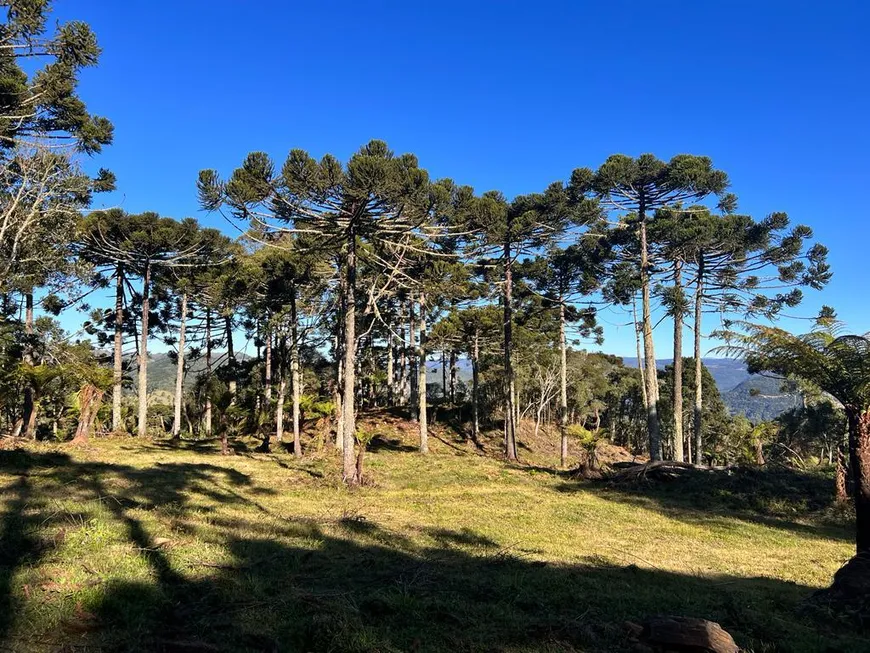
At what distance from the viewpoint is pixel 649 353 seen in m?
20.8

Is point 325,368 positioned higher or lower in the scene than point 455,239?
lower

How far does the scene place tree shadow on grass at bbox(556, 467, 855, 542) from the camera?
13.1m

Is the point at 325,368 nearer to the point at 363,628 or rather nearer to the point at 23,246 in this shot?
the point at 23,246

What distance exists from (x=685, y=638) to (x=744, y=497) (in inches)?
544

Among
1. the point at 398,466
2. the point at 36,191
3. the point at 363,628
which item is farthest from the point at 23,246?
the point at 363,628

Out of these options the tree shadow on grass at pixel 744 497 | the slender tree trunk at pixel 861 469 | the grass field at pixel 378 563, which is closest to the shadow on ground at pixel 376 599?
the grass field at pixel 378 563

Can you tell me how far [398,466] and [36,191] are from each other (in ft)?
49.5

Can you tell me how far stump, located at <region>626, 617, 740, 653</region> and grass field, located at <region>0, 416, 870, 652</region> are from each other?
284 millimetres

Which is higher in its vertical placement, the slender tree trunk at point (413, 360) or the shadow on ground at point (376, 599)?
the slender tree trunk at point (413, 360)

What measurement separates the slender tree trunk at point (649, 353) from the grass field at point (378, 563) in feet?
16.1

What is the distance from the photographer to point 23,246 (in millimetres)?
16703

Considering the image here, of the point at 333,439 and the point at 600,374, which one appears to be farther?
the point at 600,374

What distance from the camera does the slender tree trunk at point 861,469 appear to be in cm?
725

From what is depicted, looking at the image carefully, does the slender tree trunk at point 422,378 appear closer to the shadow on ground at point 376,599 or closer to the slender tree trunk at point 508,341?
the slender tree trunk at point 508,341
